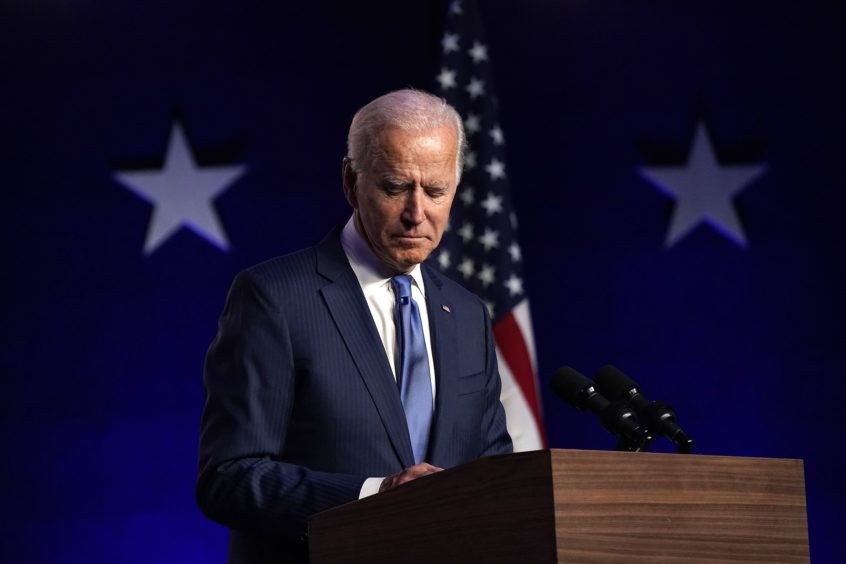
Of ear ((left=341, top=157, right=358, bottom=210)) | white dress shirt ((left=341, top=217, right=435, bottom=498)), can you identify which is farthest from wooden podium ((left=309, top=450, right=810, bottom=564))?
ear ((left=341, top=157, right=358, bottom=210))

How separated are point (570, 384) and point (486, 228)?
104 inches

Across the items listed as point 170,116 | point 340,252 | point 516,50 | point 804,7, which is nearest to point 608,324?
point 516,50

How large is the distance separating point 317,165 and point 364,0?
0.76m

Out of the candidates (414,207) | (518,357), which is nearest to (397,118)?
(414,207)

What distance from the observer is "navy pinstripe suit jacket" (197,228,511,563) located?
89.6 inches

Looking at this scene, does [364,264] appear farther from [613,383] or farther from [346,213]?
[346,213]

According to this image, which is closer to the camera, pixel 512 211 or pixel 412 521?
pixel 412 521

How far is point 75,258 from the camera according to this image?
504 cm

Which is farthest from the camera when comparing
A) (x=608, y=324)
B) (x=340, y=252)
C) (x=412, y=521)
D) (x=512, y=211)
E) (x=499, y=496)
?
(x=608, y=324)

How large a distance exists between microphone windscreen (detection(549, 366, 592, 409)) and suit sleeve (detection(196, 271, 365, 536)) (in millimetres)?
396

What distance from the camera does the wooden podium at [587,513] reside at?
5.45 ft

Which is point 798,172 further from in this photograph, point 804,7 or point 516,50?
point 516,50

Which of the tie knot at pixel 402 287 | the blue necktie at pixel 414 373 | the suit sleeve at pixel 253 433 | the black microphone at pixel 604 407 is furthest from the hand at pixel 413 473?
the tie knot at pixel 402 287

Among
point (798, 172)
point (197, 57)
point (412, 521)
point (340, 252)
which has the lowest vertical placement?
point (412, 521)
